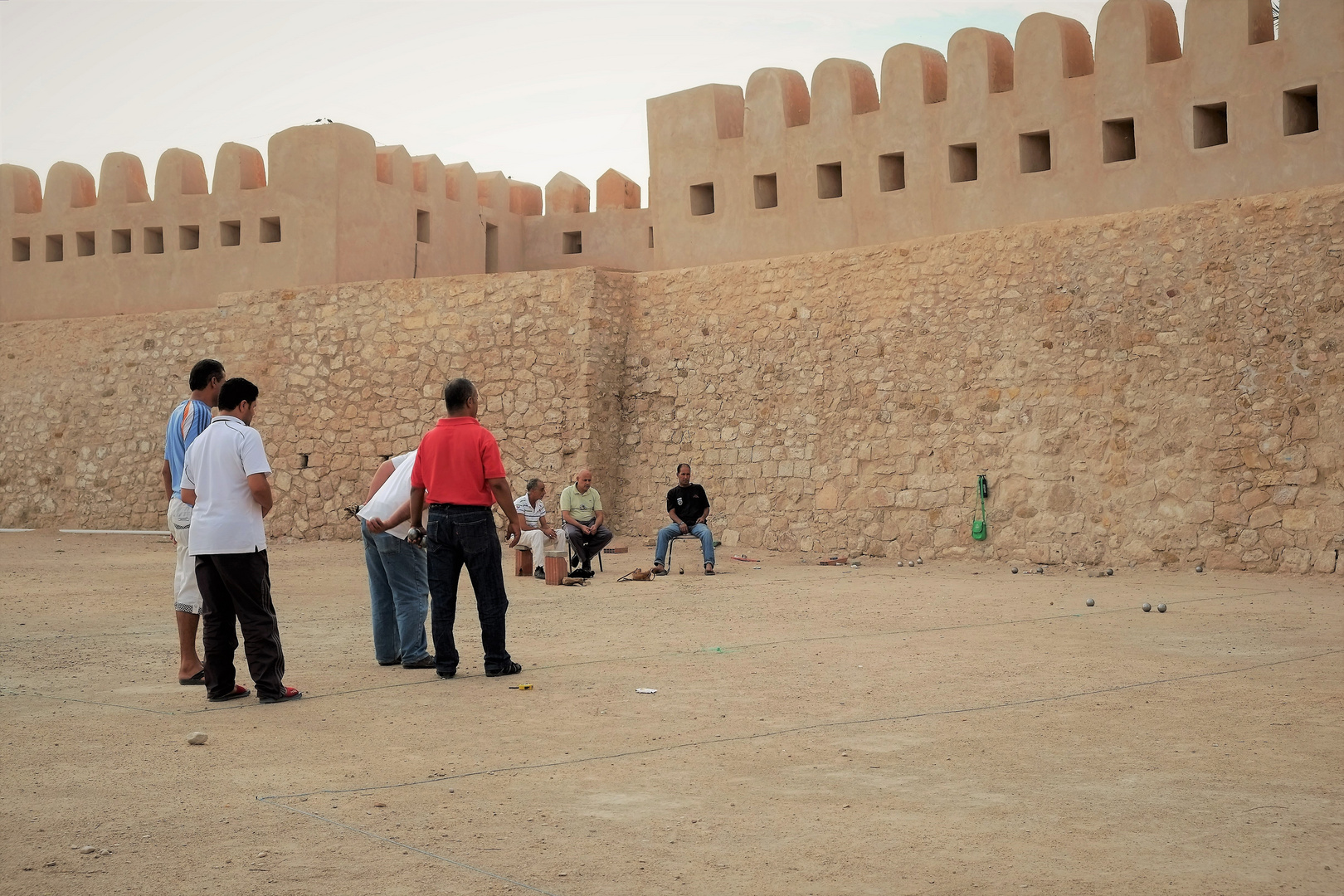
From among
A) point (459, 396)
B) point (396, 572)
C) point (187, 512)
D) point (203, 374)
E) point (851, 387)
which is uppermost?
point (851, 387)

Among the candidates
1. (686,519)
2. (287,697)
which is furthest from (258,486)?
(686,519)

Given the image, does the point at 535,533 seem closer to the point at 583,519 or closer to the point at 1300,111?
the point at 583,519

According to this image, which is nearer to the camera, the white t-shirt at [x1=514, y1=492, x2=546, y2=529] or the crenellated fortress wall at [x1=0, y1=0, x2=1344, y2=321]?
the white t-shirt at [x1=514, y1=492, x2=546, y2=529]

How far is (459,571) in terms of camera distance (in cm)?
758

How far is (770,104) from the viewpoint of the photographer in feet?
57.3

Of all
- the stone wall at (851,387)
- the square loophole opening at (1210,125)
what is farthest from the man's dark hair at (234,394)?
the square loophole opening at (1210,125)

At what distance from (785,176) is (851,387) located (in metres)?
3.09

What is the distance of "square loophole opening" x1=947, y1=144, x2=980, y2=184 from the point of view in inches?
631

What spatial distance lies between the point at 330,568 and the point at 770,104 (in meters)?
8.12

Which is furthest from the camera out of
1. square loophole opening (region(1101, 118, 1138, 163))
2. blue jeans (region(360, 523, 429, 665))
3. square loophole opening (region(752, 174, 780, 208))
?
square loophole opening (region(752, 174, 780, 208))

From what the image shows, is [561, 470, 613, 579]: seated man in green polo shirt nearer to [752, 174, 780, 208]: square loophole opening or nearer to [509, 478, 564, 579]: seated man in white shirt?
[509, 478, 564, 579]: seated man in white shirt

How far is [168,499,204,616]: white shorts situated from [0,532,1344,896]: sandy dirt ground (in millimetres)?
474

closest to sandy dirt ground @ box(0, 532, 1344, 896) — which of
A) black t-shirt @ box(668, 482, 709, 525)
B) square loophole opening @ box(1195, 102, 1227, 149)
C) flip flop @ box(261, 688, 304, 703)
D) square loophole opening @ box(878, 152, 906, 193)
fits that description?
flip flop @ box(261, 688, 304, 703)

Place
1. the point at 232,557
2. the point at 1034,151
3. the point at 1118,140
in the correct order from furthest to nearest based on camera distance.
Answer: the point at 1034,151 → the point at 1118,140 → the point at 232,557
